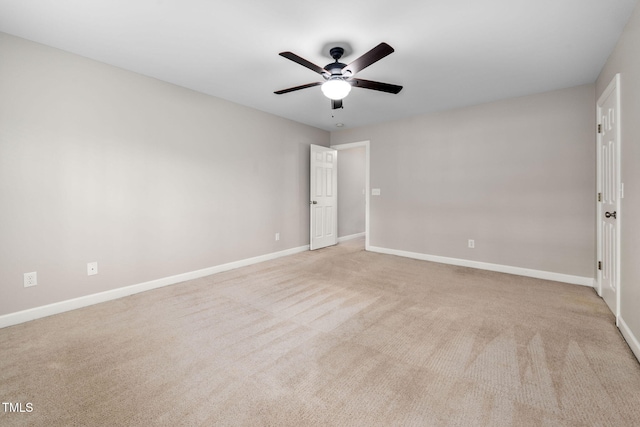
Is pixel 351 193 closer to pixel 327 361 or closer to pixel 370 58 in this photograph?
pixel 370 58

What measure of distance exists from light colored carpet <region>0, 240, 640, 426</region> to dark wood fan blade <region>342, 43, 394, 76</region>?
7.14 ft

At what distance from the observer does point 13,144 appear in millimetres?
2352

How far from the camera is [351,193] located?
6973mm

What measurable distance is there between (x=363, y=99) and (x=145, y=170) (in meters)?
2.99

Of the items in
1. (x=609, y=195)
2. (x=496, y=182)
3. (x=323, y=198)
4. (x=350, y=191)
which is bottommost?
(x=609, y=195)

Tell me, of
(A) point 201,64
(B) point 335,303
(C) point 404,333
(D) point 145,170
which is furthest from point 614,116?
(D) point 145,170

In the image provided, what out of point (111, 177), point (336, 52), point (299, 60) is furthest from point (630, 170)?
point (111, 177)

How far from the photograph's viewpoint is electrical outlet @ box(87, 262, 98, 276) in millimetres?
2789

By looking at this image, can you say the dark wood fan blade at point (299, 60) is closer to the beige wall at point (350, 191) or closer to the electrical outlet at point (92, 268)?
the electrical outlet at point (92, 268)

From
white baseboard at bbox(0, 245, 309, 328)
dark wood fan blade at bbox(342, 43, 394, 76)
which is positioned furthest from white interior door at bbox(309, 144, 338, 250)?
dark wood fan blade at bbox(342, 43, 394, 76)

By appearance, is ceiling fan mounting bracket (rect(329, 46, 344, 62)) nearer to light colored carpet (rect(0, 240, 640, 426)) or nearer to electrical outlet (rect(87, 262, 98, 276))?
light colored carpet (rect(0, 240, 640, 426))

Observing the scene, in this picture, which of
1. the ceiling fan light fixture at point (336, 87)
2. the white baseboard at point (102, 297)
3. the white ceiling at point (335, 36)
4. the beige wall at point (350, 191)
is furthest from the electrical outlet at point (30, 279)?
the beige wall at point (350, 191)

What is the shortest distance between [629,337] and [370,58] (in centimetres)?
285

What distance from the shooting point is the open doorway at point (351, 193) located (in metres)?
6.62
